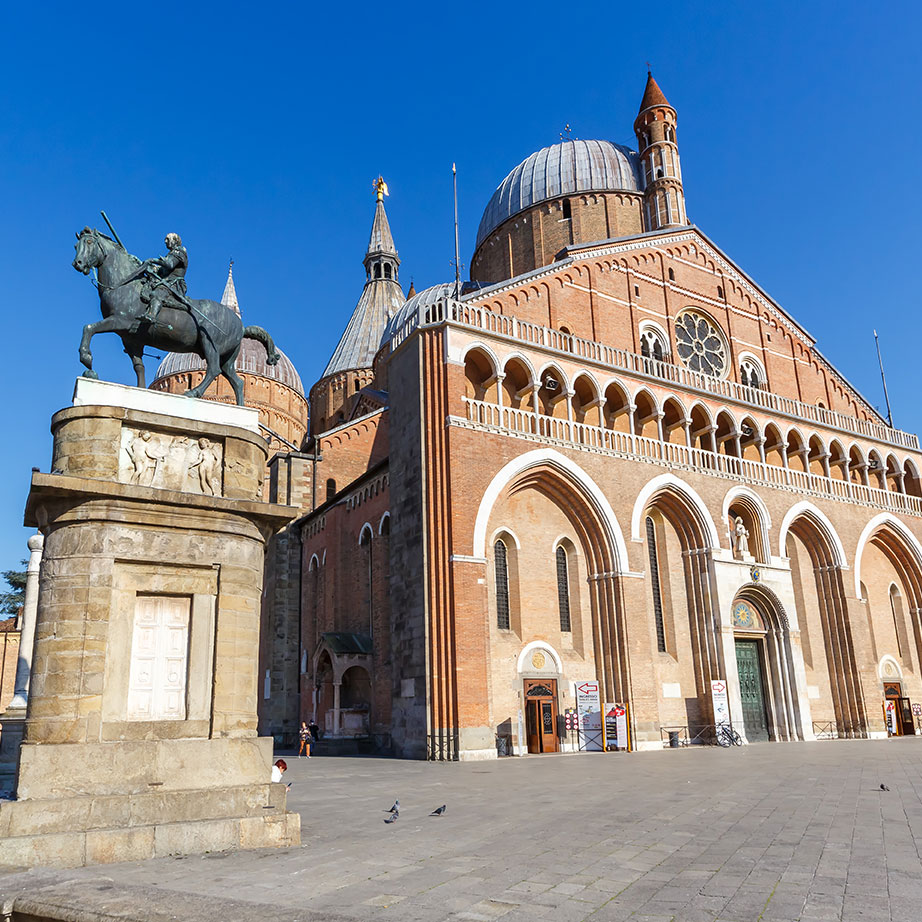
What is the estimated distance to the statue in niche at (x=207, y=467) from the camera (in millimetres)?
8523

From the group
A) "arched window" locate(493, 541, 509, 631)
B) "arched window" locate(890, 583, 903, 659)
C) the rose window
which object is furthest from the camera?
"arched window" locate(890, 583, 903, 659)

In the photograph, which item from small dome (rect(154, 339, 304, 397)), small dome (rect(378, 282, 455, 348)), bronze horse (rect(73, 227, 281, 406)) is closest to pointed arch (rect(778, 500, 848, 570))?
small dome (rect(378, 282, 455, 348))

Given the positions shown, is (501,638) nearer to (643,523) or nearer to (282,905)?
(643,523)

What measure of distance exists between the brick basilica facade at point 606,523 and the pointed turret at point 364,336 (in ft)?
44.8

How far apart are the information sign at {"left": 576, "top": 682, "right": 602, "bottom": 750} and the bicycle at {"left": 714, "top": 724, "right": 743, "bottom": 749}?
458 cm

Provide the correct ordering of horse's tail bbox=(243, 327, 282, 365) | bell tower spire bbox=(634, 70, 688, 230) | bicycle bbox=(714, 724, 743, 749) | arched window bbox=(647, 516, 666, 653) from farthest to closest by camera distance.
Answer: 1. bell tower spire bbox=(634, 70, 688, 230)
2. arched window bbox=(647, 516, 666, 653)
3. bicycle bbox=(714, 724, 743, 749)
4. horse's tail bbox=(243, 327, 282, 365)

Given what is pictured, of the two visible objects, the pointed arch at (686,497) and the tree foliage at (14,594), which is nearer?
the pointed arch at (686,497)

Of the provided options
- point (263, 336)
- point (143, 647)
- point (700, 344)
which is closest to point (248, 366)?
point (700, 344)

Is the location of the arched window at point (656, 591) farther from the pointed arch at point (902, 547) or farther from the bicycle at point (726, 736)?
the pointed arch at point (902, 547)

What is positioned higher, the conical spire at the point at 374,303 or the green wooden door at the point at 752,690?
the conical spire at the point at 374,303

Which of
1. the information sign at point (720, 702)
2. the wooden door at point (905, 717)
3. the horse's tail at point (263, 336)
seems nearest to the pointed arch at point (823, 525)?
the wooden door at point (905, 717)

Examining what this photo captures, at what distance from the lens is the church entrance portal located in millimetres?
22125

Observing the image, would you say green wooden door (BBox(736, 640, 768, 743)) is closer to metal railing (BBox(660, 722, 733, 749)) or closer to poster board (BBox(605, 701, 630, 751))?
metal railing (BBox(660, 722, 733, 749))

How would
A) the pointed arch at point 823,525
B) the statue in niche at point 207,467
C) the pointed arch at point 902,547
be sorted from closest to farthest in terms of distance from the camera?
the statue in niche at point 207,467 < the pointed arch at point 823,525 < the pointed arch at point 902,547
